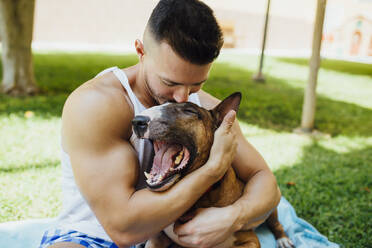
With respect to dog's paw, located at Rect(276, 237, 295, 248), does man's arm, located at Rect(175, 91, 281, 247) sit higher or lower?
higher

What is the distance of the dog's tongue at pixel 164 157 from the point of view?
1.91 m

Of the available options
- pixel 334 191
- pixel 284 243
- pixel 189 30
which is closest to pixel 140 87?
pixel 189 30

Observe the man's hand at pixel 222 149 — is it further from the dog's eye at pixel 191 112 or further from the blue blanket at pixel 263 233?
the blue blanket at pixel 263 233

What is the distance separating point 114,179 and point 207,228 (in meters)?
0.62

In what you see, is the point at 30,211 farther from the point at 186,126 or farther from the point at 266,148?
the point at 266,148

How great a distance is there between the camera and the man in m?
1.84

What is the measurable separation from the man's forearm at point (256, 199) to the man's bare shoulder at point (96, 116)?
868 millimetres

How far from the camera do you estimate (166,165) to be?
1.91 m

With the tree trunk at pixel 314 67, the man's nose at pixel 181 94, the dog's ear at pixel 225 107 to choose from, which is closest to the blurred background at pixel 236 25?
the tree trunk at pixel 314 67

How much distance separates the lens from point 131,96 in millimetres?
2127

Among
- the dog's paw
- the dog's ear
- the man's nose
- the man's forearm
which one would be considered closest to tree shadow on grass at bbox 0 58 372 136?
the dog's paw

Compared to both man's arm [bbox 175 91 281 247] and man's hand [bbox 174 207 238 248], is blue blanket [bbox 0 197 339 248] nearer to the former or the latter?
man's arm [bbox 175 91 281 247]

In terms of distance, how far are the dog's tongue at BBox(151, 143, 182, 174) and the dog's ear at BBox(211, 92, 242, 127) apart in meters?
0.44

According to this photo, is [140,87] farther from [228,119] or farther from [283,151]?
[283,151]
